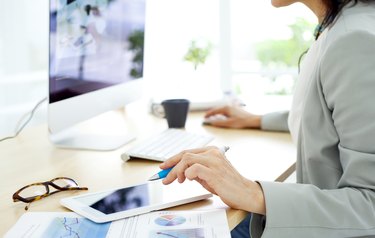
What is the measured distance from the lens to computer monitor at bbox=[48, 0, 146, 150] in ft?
4.30

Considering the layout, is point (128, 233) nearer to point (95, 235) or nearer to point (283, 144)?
point (95, 235)

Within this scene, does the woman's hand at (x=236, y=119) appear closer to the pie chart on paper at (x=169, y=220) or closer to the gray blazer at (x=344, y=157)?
the gray blazer at (x=344, y=157)

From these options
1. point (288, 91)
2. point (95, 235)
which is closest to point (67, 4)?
point (95, 235)

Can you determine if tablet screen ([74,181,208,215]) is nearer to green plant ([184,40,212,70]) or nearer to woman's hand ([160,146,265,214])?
woman's hand ([160,146,265,214])

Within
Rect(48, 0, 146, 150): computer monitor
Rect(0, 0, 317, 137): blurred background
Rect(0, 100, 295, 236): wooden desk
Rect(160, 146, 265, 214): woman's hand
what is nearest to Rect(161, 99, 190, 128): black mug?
Rect(0, 100, 295, 236): wooden desk

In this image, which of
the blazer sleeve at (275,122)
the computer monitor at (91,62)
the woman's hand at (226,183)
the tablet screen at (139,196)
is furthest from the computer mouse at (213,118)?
the woman's hand at (226,183)

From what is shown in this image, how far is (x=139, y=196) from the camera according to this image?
0.98 m

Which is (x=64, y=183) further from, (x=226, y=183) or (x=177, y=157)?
(x=226, y=183)

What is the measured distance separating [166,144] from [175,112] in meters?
0.26

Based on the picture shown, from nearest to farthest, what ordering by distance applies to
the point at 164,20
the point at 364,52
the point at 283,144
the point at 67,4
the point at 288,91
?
the point at 364,52 → the point at 67,4 → the point at 283,144 → the point at 164,20 → the point at 288,91

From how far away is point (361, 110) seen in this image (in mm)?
913

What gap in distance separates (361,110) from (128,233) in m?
0.45

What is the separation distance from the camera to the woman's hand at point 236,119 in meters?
1.65

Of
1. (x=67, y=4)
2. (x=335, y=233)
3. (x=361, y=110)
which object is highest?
(x=67, y=4)
